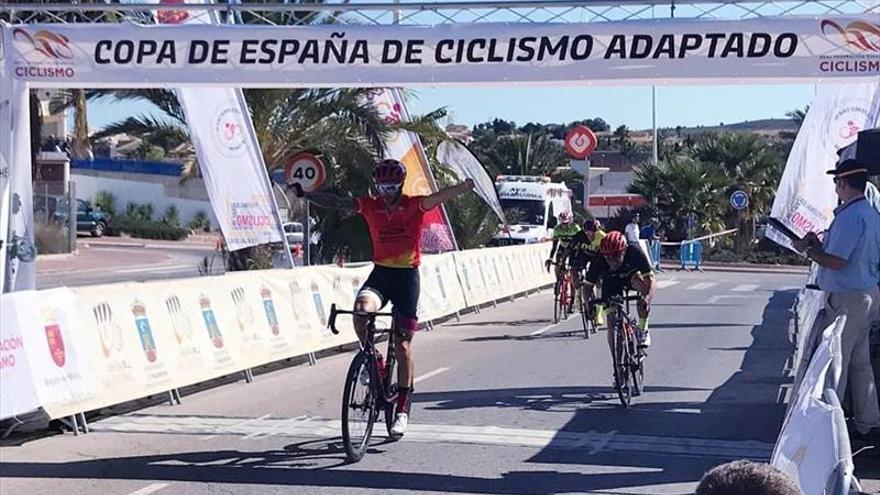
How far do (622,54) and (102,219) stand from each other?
174ft

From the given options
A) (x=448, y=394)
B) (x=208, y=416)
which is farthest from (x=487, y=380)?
(x=208, y=416)

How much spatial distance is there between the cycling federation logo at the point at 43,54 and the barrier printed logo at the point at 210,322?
262 cm

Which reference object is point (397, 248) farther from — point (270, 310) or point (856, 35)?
point (270, 310)

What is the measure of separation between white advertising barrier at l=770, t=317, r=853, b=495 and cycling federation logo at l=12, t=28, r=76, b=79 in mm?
8735

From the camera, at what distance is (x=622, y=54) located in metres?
11.5

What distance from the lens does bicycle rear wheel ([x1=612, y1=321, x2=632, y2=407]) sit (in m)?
11.4

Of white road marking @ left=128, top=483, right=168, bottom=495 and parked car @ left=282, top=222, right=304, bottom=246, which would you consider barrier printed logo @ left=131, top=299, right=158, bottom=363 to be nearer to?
white road marking @ left=128, top=483, right=168, bottom=495

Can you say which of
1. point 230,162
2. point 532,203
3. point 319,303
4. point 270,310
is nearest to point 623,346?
point 270,310

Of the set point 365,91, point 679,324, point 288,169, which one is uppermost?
point 365,91

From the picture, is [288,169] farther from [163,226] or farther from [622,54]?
[163,226]

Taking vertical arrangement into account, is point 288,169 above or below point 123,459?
above

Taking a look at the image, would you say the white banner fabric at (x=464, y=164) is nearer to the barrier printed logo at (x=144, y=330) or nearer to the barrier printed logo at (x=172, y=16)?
the barrier printed logo at (x=172, y=16)

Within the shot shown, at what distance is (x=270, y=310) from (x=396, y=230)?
5.25 m

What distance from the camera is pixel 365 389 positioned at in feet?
29.9
